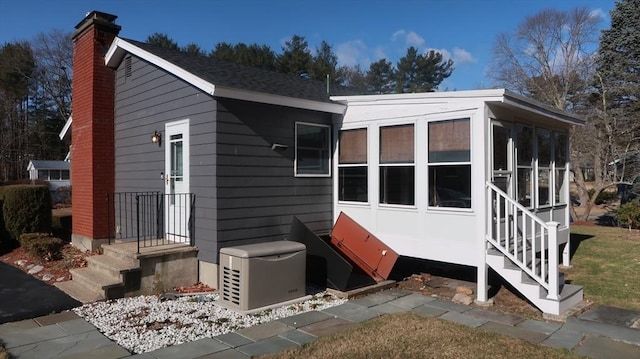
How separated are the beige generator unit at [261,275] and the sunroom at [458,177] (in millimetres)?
2046

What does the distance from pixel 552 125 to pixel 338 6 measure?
1284 cm

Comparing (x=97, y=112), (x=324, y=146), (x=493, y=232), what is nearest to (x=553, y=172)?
(x=493, y=232)

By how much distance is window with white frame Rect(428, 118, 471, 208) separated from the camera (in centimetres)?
630

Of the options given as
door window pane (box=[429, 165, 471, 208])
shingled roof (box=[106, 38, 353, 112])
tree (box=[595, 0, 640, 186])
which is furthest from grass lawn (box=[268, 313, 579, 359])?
tree (box=[595, 0, 640, 186])

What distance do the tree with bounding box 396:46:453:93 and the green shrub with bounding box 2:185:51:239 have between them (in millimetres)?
31626

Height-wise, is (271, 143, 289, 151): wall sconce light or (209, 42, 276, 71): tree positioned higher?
(209, 42, 276, 71): tree

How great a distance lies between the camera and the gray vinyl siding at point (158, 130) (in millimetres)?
6617

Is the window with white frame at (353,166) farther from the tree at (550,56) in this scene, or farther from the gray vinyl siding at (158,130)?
the tree at (550,56)

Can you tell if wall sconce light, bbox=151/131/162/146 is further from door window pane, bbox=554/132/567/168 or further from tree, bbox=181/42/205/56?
tree, bbox=181/42/205/56

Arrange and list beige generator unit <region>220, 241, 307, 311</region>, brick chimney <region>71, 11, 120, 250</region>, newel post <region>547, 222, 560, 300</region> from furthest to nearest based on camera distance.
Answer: brick chimney <region>71, 11, 120, 250</region>
beige generator unit <region>220, 241, 307, 311</region>
newel post <region>547, 222, 560, 300</region>

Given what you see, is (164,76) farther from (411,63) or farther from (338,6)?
(411,63)

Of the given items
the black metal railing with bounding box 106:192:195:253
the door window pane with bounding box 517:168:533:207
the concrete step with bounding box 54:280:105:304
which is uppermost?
the door window pane with bounding box 517:168:533:207

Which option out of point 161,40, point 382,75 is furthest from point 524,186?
point 382,75

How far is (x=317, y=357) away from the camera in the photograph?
395 centimetres
